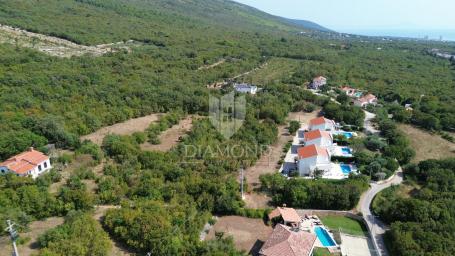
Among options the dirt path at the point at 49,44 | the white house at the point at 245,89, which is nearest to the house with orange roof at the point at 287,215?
the white house at the point at 245,89

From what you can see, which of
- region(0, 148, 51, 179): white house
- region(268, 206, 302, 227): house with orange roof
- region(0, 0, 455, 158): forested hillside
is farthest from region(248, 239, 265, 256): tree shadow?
region(0, 0, 455, 158): forested hillside

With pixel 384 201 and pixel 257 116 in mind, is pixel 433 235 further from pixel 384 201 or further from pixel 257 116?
pixel 257 116

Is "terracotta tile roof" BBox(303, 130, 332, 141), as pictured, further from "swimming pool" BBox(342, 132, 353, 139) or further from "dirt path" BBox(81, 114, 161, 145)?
"dirt path" BBox(81, 114, 161, 145)

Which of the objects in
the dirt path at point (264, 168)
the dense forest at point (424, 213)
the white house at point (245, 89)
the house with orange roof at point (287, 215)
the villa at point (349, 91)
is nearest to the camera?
the dense forest at point (424, 213)

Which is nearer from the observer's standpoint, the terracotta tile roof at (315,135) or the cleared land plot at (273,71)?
the terracotta tile roof at (315,135)

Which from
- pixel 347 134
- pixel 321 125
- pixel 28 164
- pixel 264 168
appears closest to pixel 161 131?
pixel 264 168

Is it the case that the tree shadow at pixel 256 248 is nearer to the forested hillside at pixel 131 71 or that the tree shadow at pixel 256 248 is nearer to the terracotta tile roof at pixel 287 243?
the terracotta tile roof at pixel 287 243

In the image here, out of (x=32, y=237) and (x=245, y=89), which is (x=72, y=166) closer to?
(x=32, y=237)
